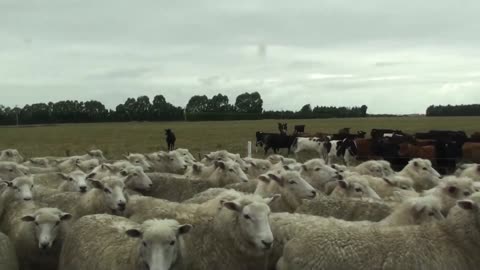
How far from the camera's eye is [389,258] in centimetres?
561

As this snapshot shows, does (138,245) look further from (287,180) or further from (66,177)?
(66,177)

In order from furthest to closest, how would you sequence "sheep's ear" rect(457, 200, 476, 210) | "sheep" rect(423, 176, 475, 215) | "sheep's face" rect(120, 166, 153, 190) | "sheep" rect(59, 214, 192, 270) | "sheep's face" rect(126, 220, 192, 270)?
"sheep's face" rect(120, 166, 153, 190), "sheep" rect(423, 176, 475, 215), "sheep's ear" rect(457, 200, 476, 210), "sheep" rect(59, 214, 192, 270), "sheep's face" rect(126, 220, 192, 270)

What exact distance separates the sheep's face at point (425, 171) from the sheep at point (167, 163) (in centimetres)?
615

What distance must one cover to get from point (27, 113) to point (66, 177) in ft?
358

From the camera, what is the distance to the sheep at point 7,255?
6672 mm

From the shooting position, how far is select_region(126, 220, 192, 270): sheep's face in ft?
17.4

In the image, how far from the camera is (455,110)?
122 meters

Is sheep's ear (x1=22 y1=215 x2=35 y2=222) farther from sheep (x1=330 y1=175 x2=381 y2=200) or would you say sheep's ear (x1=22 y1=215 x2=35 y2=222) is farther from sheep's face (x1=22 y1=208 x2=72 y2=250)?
sheep (x1=330 y1=175 x2=381 y2=200)

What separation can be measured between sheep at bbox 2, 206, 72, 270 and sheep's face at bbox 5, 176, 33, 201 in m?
1.07

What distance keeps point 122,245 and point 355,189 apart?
4.38 meters

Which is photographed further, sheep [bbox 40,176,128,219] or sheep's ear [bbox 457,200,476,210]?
sheep [bbox 40,176,128,219]

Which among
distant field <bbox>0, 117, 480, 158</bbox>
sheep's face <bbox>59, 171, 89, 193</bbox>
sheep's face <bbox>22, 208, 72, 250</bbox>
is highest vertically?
sheep's face <bbox>59, 171, 89, 193</bbox>

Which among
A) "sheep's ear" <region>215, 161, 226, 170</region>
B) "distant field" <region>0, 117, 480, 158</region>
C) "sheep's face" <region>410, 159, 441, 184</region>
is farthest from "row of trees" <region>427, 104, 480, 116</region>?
"sheep's ear" <region>215, 161, 226, 170</region>

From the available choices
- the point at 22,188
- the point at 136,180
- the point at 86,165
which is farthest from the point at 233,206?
the point at 86,165
